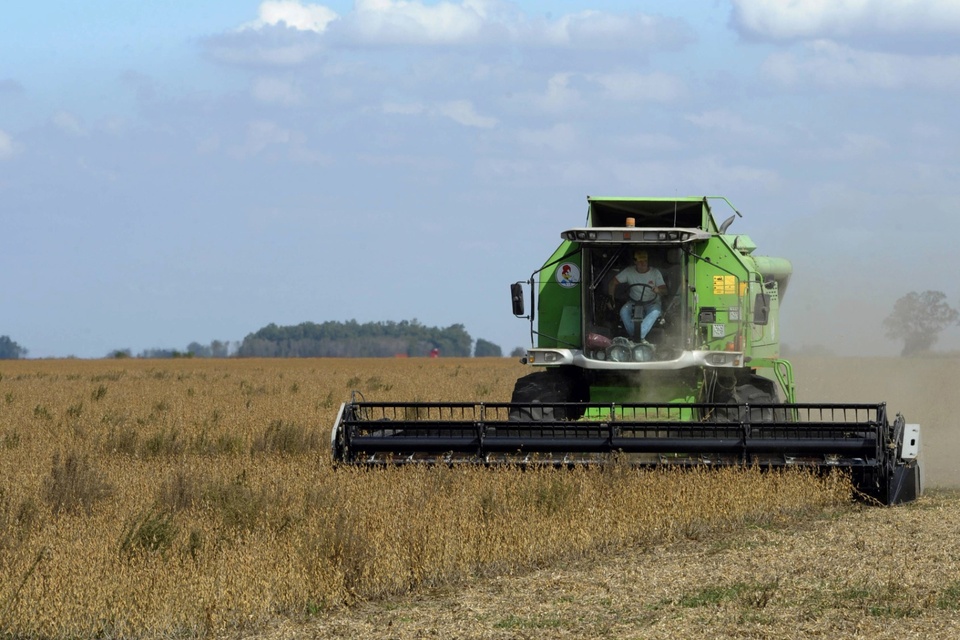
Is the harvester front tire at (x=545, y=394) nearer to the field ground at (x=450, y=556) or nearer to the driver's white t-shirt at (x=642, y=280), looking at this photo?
the driver's white t-shirt at (x=642, y=280)

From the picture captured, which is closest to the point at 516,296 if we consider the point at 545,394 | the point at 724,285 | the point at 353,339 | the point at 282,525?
the point at 545,394

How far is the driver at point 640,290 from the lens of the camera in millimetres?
12094

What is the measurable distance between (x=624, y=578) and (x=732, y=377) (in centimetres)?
534

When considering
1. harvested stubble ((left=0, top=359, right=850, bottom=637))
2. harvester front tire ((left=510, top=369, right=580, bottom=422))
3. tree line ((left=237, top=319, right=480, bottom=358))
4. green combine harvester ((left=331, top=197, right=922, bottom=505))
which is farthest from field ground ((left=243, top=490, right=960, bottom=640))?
tree line ((left=237, top=319, right=480, bottom=358))

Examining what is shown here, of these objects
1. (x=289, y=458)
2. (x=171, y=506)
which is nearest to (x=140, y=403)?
(x=289, y=458)

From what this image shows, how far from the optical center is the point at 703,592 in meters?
7.02

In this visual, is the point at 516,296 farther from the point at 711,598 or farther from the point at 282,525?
the point at 711,598

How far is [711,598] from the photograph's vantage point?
6859 millimetres

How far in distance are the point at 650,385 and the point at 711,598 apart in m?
5.36

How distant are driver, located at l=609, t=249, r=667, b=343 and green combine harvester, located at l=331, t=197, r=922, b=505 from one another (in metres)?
0.01

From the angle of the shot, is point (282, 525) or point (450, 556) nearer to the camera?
point (450, 556)

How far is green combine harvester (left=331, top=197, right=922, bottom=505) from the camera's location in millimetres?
10422

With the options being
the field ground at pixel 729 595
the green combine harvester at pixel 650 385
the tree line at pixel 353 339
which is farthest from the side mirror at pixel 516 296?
the tree line at pixel 353 339

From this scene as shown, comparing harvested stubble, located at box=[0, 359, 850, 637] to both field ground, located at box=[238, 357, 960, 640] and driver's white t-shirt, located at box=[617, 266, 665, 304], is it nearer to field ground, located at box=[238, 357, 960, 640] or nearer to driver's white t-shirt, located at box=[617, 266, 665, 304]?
field ground, located at box=[238, 357, 960, 640]
